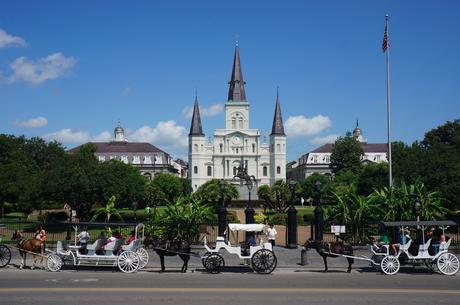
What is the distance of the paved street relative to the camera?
38.1 ft

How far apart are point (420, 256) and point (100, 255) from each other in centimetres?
1097

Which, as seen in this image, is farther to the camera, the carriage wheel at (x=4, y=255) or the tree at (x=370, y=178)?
the tree at (x=370, y=178)

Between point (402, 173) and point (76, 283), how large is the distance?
34.9 m

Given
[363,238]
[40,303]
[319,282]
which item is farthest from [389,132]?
[40,303]

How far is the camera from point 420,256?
17266mm

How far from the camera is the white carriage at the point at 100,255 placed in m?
17.3

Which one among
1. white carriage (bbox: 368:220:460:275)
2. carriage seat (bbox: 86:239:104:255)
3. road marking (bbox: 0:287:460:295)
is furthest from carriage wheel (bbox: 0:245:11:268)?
white carriage (bbox: 368:220:460:275)

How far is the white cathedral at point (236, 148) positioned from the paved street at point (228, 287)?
99.7 m

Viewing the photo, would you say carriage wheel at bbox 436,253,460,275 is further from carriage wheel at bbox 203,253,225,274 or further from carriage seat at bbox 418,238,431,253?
carriage wheel at bbox 203,253,225,274

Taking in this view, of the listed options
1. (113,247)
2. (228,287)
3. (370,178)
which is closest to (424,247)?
(228,287)

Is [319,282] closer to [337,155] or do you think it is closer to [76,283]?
[76,283]

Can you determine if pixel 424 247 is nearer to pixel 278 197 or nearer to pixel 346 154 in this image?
pixel 278 197

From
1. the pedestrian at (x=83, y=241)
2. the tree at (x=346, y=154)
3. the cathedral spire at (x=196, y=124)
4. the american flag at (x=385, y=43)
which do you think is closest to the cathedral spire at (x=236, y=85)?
the cathedral spire at (x=196, y=124)

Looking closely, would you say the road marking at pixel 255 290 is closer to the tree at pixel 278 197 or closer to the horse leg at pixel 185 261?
the horse leg at pixel 185 261
